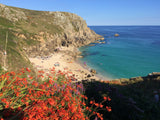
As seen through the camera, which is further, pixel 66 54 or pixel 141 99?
pixel 66 54

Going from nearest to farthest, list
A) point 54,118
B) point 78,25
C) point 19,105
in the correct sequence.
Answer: point 54,118 < point 19,105 < point 78,25

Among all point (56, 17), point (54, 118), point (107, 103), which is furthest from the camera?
point (56, 17)

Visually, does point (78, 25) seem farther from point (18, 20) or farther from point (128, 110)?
point (128, 110)

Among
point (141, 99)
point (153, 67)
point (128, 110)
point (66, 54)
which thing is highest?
point (128, 110)

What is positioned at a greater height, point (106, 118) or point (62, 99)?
point (62, 99)

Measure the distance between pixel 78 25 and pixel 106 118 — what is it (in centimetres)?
7098

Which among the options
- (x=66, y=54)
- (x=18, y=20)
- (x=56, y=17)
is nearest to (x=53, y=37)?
(x=66, y=54)

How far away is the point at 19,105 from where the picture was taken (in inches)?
121

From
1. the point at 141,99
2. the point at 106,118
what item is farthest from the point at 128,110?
the point at 141,99

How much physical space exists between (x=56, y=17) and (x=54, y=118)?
220 ft

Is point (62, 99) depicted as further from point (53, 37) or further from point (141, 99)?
point (53, 37)

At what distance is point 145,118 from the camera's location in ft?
13.8

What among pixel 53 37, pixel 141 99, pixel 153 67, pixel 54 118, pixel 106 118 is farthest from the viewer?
pixel 53 37

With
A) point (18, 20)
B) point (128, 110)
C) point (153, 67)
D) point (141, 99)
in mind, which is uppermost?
point (18, 20)
